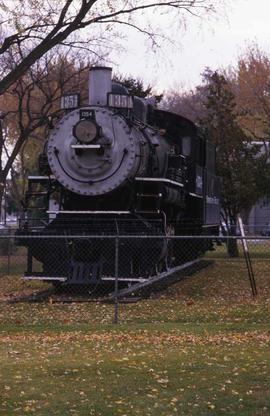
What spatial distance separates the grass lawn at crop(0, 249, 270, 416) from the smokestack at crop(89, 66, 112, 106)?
4.33 meters

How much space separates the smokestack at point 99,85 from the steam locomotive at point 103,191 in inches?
0.8

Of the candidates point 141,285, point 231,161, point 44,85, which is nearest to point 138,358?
point 141,285

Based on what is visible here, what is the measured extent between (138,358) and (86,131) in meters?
6.84

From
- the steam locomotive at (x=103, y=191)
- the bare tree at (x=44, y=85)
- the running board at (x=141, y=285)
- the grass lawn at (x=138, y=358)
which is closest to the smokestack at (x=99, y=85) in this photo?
the steam locomotive at (x=103, y=191)

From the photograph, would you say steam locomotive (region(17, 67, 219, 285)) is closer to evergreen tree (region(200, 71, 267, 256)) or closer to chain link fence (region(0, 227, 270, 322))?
chain link fence (region(0, 227, 270, 322))

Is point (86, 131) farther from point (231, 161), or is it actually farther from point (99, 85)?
point (231, 161)

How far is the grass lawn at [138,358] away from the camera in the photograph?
5480 millimetres

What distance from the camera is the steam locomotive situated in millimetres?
12875

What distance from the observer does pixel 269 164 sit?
88.6 ft

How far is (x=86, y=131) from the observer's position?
43.2 feet

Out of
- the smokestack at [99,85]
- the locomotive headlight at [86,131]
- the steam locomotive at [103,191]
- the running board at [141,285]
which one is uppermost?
the smokestack at [99,85]

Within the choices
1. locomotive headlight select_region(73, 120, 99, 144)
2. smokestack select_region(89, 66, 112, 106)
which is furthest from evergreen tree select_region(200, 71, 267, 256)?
locomotive headlight select_region(73, 120, 99, 144)

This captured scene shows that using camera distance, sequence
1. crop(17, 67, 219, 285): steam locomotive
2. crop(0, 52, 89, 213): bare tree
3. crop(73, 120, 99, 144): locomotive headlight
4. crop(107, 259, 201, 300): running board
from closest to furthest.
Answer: crop(107, 259, 201, 300): running board < crop(17, 67, 219, 285): steam locomotive < crop(73, 120, 99, 144): locomotive headlight < crop(0, 52, 89, 213): bare tree

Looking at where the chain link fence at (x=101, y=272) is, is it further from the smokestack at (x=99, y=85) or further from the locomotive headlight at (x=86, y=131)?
the smokestack at (x=99, y=85)
